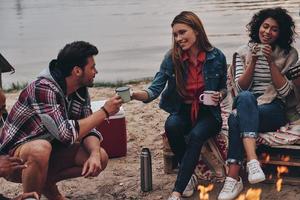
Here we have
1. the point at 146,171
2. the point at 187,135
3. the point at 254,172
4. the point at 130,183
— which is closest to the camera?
the point at 254,172

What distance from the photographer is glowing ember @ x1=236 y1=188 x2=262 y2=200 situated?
4.72 meters

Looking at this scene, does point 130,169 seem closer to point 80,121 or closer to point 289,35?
point 80,121

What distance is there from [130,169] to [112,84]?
363cm

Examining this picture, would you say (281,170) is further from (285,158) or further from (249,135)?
(249,135)

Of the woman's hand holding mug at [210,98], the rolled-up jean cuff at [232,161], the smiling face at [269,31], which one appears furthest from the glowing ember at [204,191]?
the smiling face at [269,31]

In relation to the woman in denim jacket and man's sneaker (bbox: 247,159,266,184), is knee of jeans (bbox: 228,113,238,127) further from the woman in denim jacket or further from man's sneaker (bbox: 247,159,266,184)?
man's sneaker (bbox: 247,159,266,184)

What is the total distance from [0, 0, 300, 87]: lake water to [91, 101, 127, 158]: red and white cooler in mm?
4087

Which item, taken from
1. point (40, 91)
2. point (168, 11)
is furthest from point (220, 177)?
point (168, 11)

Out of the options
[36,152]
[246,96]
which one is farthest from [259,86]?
[36,152]

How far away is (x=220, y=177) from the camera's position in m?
5.02

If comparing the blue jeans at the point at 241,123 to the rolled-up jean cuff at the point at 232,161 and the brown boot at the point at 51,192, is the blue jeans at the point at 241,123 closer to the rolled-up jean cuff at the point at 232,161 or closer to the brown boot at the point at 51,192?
the rolled-up jean cuff at the point at 232,161

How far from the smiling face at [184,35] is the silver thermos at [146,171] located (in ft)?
2.93

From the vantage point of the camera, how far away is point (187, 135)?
15.9 feet

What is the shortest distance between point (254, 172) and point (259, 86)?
2.92 ft
